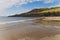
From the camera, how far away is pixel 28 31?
1.86 meters

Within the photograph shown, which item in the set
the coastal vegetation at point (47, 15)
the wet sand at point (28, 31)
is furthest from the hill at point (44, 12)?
the wet sand at point (28, 31)

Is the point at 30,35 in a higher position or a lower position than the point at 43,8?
lower

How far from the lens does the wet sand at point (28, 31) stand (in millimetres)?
1777

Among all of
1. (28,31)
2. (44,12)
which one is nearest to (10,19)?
(28,31)

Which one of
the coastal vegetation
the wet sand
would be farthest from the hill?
the wet sand

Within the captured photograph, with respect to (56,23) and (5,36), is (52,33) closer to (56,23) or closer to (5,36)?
(56,23)

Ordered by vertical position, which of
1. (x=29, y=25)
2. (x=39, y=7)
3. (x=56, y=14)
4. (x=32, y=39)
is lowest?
(x=32, y=39)

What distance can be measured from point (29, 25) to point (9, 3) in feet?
1.58

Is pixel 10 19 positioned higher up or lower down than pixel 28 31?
higher up

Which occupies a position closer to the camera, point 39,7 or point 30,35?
point 30,35

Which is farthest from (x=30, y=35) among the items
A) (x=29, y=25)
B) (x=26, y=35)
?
(x=29, y=25)

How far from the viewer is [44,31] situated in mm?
1918

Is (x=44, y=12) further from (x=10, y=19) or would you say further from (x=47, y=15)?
(x=10, y=19)

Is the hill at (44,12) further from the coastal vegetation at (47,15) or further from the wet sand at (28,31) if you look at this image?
the wet sand at (28,31)
